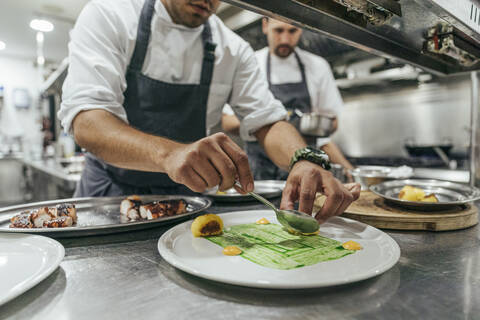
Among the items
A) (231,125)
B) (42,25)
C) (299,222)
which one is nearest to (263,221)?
(299,222)

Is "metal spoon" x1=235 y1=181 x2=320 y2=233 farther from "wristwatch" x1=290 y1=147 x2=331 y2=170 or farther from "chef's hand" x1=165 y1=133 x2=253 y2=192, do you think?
"wristwatch" x1=290 y1=147 x2=331 y2=170

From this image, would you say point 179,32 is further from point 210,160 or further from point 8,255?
point 8,255

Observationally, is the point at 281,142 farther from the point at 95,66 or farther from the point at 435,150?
the point at 435,150

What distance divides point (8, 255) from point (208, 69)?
1087 mm

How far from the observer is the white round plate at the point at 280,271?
49 cm

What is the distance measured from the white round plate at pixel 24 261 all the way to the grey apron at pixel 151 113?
0.67 m

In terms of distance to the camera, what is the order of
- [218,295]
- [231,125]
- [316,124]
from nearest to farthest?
[218,295], [316,124], [231,125]

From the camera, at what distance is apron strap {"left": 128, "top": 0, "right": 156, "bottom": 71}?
128 cm

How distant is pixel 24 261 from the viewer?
22.7 inches

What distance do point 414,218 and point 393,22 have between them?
595 millimetres

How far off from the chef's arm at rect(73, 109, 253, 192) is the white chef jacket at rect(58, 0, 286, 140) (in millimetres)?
80

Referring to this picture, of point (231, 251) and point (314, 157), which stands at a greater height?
point (314, 157)

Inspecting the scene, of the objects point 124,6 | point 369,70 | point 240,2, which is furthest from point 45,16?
point 240,2

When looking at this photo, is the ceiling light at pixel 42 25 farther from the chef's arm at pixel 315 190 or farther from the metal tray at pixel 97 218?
the chef's arm at pixel 315 190
